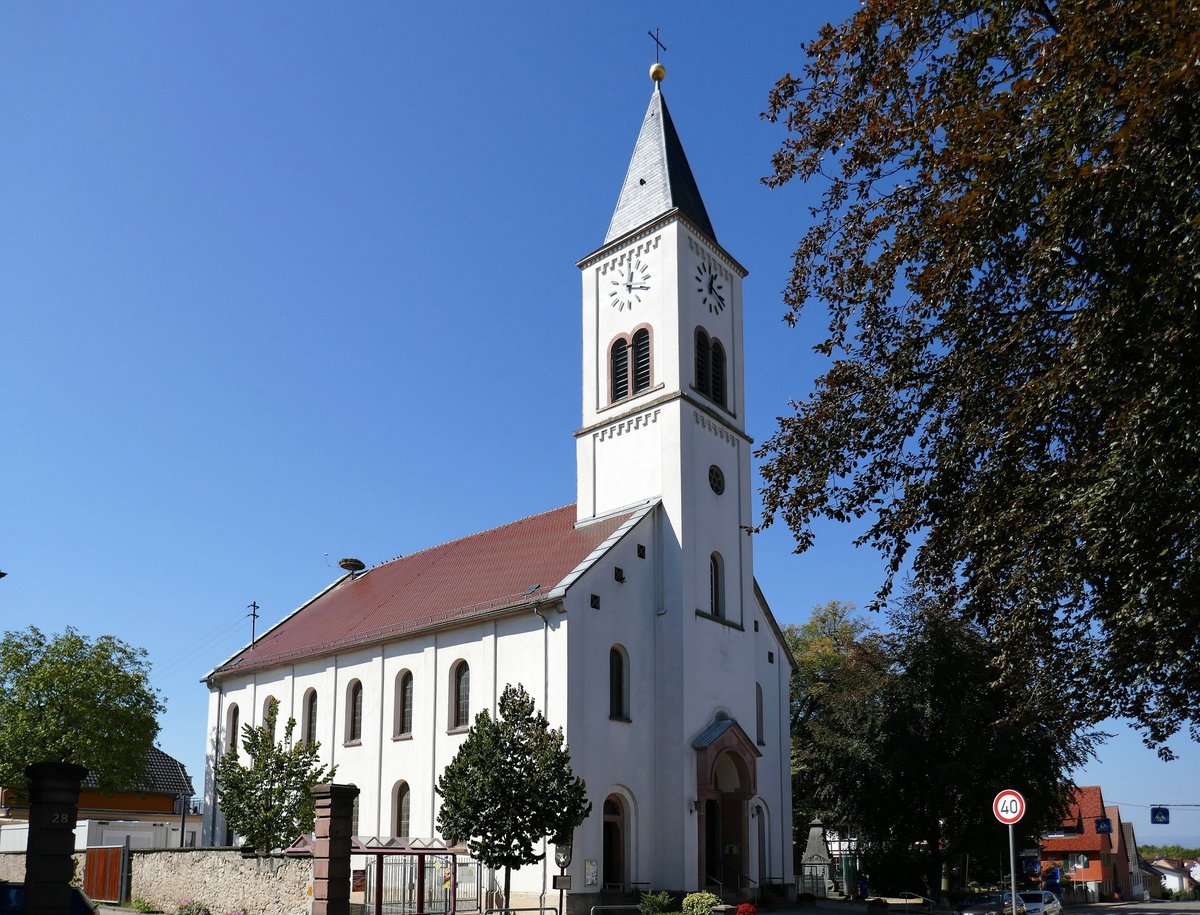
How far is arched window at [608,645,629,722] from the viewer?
31531 mm

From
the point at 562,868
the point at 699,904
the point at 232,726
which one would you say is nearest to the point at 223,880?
the point at 562,868

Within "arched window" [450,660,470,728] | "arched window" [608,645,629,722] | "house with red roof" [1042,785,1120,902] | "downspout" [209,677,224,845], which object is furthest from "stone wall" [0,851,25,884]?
"house with red roof" [1042,785,1120,902]

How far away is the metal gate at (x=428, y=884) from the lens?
27.0m

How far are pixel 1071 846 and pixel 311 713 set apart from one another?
47.8m

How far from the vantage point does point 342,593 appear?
48.1 m

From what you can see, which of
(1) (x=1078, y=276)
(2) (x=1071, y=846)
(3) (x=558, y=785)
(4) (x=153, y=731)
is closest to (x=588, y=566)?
(3) (x=558, y=785)

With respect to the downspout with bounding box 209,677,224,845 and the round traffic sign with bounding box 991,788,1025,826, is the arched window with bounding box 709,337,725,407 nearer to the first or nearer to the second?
the round traffic sign with bounding box 991,788,1025,826

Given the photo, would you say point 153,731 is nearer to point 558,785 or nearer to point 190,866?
point 190,866

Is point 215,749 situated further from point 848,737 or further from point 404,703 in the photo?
point 848,737

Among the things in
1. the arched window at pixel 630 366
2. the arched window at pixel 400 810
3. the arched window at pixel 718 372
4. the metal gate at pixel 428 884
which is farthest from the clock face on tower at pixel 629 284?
the metal gate at pixel 428 884

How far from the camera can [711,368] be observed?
37.3 m

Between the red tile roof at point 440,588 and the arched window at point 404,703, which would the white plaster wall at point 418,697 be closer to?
the arched window at point 404,703

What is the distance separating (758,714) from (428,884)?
12964 millimetres

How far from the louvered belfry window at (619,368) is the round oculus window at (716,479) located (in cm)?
383
